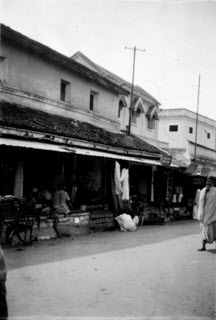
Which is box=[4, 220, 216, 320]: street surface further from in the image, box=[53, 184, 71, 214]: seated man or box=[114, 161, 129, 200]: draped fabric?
box=[114, 161, 129, 200]: draped fabric

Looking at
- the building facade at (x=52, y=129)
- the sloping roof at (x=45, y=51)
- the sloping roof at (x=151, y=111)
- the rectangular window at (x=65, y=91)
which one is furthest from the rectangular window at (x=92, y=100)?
the sloping roof at (x=151, y=111)

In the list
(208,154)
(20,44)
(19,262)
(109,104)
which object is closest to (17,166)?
(19,262)

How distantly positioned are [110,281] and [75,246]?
3.84m

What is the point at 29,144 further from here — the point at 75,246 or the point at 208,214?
the point at 208,214

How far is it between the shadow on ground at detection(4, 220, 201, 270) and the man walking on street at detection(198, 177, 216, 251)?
1.86 meters

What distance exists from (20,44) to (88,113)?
17.5 ft

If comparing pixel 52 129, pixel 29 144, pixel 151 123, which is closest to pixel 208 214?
pixel 29 144

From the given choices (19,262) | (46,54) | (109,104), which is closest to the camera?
(19,262)

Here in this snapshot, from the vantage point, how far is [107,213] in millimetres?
14047

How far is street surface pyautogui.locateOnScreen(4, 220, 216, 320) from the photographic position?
470 centimetres

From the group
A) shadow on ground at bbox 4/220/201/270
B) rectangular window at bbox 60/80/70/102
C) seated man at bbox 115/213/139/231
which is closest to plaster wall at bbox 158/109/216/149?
rectangular window at bbox 60/80/70/102

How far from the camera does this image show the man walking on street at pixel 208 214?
9477 millimetres

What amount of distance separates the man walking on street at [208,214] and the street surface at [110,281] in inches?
14.7

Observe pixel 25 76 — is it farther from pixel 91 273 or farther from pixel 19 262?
pixel 91 273
